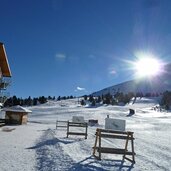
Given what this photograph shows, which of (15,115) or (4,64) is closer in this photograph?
(4,64)

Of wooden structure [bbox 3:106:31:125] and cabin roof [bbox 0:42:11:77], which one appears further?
wooden structure [bbox 3:106:31:125]

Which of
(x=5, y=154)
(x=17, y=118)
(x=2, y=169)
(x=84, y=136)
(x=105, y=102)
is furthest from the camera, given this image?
(x=105, y=102)

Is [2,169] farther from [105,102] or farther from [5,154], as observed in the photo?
[105,102]

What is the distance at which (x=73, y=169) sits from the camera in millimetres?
10164

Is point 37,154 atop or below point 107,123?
below

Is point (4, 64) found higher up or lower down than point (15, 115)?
higher up

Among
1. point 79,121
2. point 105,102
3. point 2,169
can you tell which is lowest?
point 2,169

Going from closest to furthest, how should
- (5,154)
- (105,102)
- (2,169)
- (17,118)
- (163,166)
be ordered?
(2,169) < (163,166) < (5,154) < (17,118) < (105,102)

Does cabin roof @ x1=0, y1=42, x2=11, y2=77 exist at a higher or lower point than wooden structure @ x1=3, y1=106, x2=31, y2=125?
higher

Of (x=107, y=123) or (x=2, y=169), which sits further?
(x=107, y=123)

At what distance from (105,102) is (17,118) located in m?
101

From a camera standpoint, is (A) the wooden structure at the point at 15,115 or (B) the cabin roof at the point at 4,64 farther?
(A) the wooden structure at the point at 15,115

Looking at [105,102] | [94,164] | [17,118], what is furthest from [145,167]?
[105,102]

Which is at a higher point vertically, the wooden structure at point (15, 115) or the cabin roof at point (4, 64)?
the cabin roof at point (4, 64)
